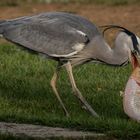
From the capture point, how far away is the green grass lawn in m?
8.79

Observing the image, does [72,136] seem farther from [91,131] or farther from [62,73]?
[62,73]

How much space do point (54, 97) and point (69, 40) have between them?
131 cm

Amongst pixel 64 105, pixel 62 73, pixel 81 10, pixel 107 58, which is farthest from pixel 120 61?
pixel 81 10

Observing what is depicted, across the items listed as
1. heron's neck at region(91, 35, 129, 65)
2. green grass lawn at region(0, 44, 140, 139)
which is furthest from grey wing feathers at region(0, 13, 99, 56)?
green grass lawn at region(0, 44, 140, 139)

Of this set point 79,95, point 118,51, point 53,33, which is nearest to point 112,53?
point 118,51

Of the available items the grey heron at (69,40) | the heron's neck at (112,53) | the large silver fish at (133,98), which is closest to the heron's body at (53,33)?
the grey heron at (69,40)

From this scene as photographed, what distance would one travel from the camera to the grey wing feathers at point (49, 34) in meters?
9.99

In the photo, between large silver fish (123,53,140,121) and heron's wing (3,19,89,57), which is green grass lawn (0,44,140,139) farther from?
heron's wing (3,19,89,57)

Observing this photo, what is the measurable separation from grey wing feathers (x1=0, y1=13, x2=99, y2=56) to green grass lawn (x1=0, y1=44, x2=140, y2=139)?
80 centimetres

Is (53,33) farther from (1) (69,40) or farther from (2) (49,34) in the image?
(1) (69,40)

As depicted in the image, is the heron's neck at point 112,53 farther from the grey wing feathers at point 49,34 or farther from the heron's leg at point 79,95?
the heron's leg at point 79,95

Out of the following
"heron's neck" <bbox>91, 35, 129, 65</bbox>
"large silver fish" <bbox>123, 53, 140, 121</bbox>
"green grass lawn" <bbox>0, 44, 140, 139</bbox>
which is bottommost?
"green grass lawn" <bbox>0, 44, 140, 139</bbox>

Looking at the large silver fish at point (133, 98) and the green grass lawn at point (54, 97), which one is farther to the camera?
the large silver fish at point (133, 98)

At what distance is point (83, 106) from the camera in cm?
1008
